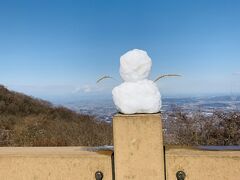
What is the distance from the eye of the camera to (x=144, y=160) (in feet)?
9.71

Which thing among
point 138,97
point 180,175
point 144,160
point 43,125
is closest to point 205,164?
point 180,175

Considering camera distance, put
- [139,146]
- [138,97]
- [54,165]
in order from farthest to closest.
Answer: [54,165], [138,97], [139,146]

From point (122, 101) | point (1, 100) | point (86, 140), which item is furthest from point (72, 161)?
point (1, 100)

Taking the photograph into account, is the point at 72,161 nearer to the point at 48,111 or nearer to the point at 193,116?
the point at 193,116

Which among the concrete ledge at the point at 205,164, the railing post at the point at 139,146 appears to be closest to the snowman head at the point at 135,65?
the railing post at the point at 139,146

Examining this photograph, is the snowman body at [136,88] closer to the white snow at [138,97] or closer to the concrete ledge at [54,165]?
the white snow at [138,97]

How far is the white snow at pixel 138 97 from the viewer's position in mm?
3072

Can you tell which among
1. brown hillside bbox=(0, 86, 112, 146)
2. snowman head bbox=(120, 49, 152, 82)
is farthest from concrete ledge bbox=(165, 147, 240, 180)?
brown hillside bbox=(0, 86, 112, 146)

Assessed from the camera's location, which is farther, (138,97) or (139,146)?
(138,97)

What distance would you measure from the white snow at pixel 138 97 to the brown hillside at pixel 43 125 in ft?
13.2

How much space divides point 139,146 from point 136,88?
0.51 m

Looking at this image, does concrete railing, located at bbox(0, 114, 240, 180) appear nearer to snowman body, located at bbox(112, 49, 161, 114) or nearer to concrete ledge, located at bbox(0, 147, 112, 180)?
concrete ledge, located at bbox(0, 147, 112, 180)

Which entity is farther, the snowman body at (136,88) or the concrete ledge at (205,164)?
the snowman body at (136,88)

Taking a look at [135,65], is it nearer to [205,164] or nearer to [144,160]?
[144,160]
